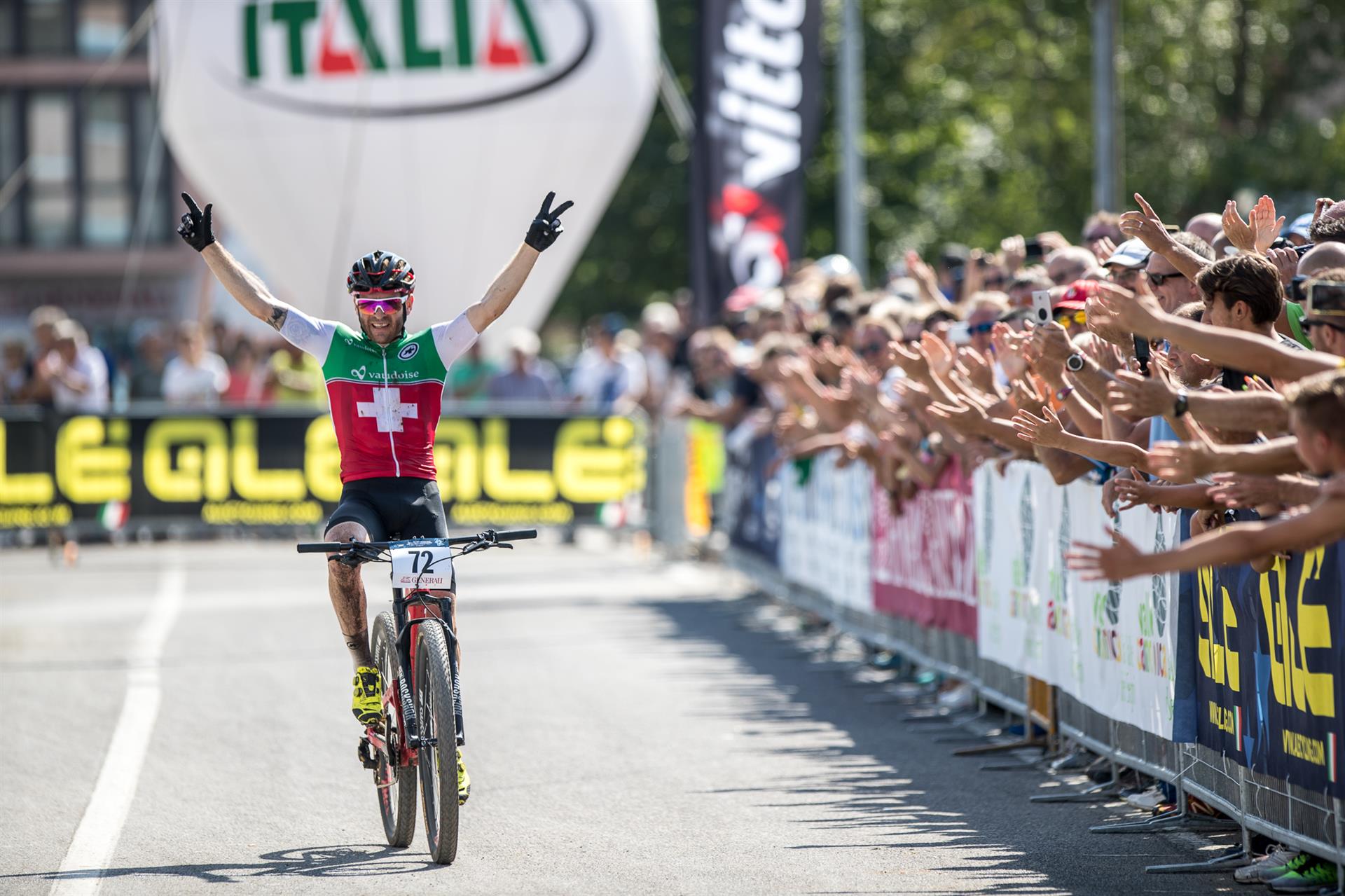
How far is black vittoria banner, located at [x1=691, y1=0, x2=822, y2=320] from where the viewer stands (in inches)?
910

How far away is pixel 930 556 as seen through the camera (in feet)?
39.4

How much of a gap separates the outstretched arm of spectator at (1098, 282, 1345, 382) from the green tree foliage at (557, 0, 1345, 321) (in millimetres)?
27341

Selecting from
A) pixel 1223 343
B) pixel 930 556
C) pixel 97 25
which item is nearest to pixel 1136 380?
pixel 1223 343

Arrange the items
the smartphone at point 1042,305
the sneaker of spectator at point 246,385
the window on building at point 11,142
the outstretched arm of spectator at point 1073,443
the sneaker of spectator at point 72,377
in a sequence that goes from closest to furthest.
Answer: the outstretched arm of spectator at point 1073,443
the smartphone at point 1042,305
the sneaker of spectator at point 72,377
the sneaker of spectator at point 246,385
the window on building at point 11,142

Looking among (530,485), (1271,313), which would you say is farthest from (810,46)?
(1271,313)

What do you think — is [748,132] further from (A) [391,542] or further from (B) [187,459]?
(A) [391,542]

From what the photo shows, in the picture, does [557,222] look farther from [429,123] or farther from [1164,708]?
[429,123]

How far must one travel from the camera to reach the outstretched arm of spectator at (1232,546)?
5770 mm

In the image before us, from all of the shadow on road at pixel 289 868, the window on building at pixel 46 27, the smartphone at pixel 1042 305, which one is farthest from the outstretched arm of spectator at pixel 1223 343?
the window on building at pixel 46 27

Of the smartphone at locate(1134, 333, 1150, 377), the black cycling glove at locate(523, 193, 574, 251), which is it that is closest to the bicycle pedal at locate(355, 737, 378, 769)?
the black cycling glove at locate(523, 193, 574, 251)

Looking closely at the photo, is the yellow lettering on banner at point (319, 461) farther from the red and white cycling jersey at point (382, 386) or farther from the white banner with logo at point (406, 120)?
the red and white cycling jersey at point (382, 386)

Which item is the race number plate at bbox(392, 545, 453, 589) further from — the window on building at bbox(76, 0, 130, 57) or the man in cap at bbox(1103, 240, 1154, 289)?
the window on building at bbox(76, 0, 130, 57)

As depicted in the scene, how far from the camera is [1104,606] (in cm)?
890

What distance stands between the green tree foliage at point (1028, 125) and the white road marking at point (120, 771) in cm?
2220
